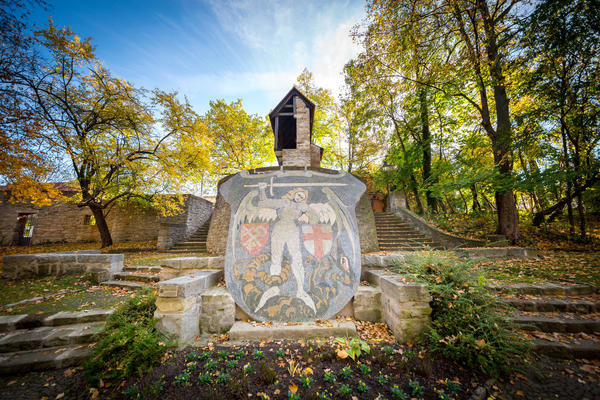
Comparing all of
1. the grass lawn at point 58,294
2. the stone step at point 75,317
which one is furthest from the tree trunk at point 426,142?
the grass lawn at point 58,294

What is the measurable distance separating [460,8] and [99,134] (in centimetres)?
1390

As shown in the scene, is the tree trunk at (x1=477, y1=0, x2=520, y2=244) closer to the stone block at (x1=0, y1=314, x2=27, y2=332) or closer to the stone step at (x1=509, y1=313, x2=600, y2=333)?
the stone step at (x1=509, y1=313, x2=600, y2=333)

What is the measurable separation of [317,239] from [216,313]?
1714 millimetres

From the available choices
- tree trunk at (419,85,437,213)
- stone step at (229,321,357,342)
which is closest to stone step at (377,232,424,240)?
tree trunk at (419,85,437,213)

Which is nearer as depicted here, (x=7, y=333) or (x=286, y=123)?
(x=7, y=333)

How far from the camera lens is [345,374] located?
69.4 inches

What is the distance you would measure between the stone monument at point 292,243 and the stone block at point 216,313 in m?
0.15

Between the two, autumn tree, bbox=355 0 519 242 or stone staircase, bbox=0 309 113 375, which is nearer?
stone staircase, bbox=0 309 113 375

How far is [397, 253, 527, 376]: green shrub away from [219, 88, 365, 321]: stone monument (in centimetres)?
96

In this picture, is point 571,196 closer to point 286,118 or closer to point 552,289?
point 552,289

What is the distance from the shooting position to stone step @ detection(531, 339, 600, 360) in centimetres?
200

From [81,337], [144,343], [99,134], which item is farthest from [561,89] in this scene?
[99,134]

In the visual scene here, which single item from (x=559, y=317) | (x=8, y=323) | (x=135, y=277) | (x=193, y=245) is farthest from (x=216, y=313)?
(x=193, y=245)

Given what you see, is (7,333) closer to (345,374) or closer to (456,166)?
(345,374)
